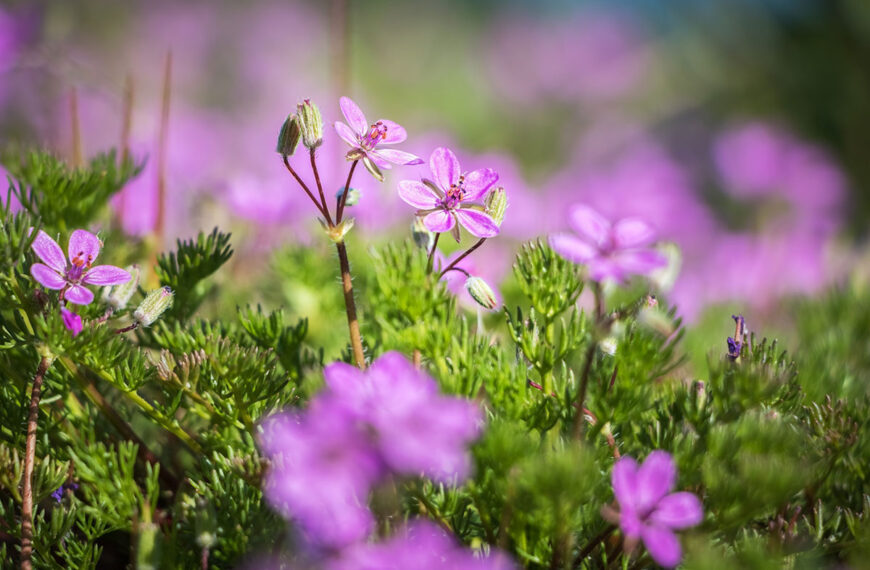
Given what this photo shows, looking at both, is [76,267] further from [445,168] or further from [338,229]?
[445,168]

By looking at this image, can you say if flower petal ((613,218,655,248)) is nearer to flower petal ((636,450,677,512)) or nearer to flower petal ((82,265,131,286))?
flower petal ((636,450,677,512))

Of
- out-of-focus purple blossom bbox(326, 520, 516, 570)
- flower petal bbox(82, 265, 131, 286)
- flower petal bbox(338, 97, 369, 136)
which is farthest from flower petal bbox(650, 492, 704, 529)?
flower petal bbox(82, 265, 131, 286)

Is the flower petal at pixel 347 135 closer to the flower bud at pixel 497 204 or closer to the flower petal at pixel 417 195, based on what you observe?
the flower petal at pixel 417 195

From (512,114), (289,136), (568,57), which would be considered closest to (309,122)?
(289,136)

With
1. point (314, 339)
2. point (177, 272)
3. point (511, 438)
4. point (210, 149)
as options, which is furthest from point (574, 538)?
point (210, 149)

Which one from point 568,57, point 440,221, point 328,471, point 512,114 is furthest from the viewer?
point 568,57
